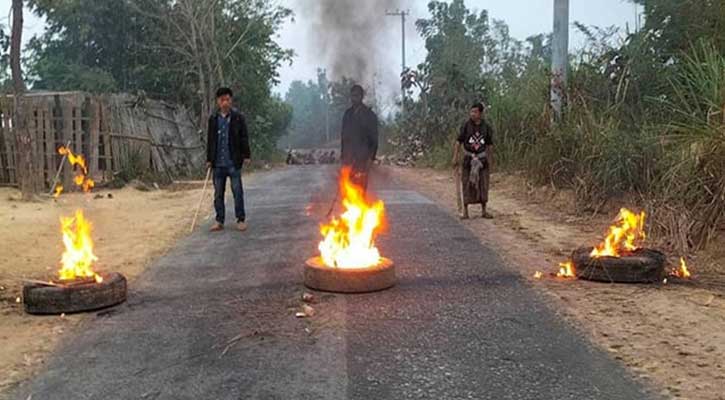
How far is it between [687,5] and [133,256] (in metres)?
11.4

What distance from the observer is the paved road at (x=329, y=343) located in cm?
380

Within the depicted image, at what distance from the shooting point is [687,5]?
13.7 m

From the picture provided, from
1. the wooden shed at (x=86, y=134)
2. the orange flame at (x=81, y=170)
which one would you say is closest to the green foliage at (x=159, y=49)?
the wooden shed at (x=86, y=134)

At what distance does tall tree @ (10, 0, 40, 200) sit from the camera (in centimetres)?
1344

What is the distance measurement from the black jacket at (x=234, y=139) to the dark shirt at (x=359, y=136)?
139 centimetres

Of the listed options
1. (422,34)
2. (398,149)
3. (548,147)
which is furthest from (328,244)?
(422,34)

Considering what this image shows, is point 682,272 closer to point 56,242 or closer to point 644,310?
point 644,310

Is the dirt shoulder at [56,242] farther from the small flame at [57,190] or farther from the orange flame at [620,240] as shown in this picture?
the orange flame at [620,240]

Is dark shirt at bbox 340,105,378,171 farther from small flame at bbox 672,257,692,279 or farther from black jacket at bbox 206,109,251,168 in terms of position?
small flame at bbox 672,257,692,279

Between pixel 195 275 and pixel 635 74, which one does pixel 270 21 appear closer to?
pixel 635 74

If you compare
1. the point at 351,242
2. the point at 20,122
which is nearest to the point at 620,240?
the point at 351,242

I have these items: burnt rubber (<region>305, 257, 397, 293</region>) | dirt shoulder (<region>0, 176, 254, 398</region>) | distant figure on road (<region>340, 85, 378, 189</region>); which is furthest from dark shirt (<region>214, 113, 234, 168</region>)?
burnt rubber (<region>305, 257, 397, 293</region>)

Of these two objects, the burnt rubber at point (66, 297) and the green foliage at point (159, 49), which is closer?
the burnt rubber at point (66, 297)

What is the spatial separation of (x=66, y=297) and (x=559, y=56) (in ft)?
36.2
